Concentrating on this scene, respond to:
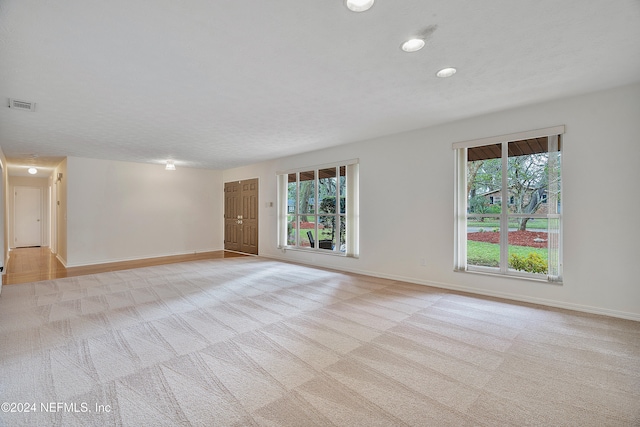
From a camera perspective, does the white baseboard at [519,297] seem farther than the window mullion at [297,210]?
No

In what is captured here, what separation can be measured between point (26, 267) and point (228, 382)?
23.0 feet

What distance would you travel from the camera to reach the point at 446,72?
9.14 ft

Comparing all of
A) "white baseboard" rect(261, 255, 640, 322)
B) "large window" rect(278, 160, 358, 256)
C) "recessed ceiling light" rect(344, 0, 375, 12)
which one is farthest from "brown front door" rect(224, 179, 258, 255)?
"recessed ceiling light" rect(344, 0, 375, 12)

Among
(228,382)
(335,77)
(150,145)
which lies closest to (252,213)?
(150,145)

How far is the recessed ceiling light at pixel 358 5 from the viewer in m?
1.81

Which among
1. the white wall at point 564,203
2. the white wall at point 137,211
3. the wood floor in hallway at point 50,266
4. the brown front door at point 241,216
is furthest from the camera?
the brown front door at point 241,216

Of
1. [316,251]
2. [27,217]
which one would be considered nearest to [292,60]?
[316,251]

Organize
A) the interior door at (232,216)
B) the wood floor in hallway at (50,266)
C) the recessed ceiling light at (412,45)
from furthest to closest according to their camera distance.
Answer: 1. the interior door at (232,216)
2. the wood floor in hallway at (50,266)
3. the recessed ceiling light at (412,45)

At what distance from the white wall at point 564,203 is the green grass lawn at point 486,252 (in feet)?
0.79

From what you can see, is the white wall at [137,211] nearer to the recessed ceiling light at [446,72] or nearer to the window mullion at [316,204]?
the window mullion at [316,204]

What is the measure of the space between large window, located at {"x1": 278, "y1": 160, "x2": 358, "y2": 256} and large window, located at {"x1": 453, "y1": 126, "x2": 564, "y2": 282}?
2.04 metres

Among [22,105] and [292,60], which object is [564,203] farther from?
[22,105]

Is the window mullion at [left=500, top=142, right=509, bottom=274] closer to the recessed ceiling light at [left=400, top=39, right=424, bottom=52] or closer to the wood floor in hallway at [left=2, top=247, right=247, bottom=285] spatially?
the recessed ceiling light at [left=400, top=39, right=424, bottom=52]

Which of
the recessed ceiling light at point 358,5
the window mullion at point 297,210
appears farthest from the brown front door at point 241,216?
the recessed ceiling light at point 358,5
